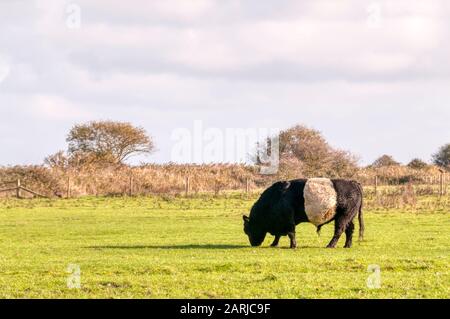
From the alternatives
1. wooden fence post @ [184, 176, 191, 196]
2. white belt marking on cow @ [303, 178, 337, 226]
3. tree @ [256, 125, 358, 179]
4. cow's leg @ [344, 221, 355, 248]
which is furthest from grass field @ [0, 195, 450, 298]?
tree @ [256, 125, 358, 179]

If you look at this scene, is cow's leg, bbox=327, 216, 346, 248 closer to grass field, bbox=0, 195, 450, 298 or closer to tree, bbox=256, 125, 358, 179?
grass field, bbox=0, 195, 450, 298

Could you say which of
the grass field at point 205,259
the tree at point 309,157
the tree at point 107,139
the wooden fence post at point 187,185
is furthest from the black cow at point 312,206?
the tree at point 107,139

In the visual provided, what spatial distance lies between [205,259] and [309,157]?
5990cm

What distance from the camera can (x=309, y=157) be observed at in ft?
275

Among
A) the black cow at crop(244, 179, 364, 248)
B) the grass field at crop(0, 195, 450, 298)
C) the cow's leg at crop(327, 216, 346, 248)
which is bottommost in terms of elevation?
the grass field at crop(0, 195, 450, 298)

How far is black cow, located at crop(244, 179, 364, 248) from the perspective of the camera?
28.4m

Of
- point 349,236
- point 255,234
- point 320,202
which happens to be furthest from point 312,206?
point 255,234

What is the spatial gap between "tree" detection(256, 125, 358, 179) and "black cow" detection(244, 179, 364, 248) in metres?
42.7

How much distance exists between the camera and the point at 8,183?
67812mm

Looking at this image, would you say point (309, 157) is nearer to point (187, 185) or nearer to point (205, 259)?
point (187, 185)

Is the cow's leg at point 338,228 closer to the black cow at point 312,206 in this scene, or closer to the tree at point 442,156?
the black cow at point 312,206
